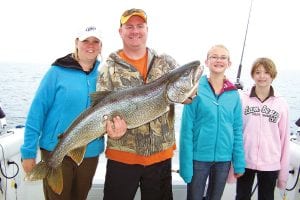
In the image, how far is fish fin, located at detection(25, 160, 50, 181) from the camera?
11.3 ft

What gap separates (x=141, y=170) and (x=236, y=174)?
1345mm

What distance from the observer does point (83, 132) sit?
10.8ft

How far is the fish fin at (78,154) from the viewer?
344cm

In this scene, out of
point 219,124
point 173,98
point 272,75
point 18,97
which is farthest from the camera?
point 18,97

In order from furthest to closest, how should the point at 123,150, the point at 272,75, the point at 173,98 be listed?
1. the point at 272,75
2. the point at 123,150
3. the point at 173,98

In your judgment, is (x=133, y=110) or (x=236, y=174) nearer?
(x=133, y=110)

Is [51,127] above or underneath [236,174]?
above

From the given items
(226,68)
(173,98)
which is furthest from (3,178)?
(226,68)

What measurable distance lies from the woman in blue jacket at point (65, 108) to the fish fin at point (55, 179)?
0.63 feet

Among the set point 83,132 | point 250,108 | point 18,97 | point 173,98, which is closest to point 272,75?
point 250,108

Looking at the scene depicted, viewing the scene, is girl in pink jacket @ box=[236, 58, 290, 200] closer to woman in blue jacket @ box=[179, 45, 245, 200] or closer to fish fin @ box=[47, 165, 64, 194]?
woman in blue jacket @ box=[179, 45, 245, 200]

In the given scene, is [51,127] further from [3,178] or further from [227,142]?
[227,142]

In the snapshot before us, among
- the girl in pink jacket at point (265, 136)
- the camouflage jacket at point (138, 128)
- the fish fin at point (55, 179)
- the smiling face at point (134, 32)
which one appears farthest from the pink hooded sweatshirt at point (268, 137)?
the fish fin at point (55, 179)


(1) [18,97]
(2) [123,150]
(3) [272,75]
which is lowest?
(1) [18,97]
